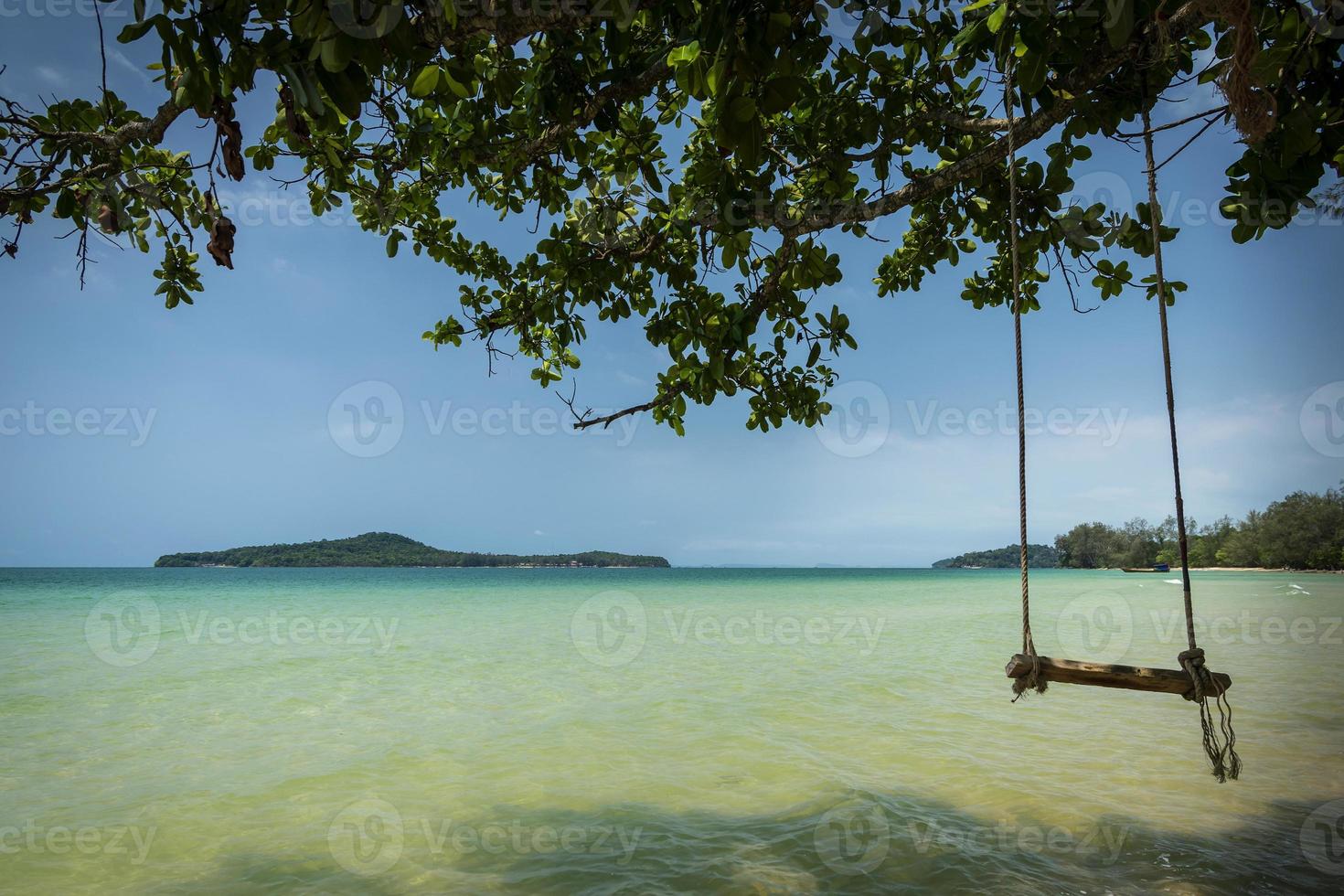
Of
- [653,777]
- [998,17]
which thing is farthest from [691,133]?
[653,777]

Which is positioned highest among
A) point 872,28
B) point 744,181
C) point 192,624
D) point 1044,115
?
point 872,28

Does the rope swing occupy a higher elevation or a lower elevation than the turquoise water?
higher

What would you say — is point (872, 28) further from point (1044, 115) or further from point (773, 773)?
point (773, 773)

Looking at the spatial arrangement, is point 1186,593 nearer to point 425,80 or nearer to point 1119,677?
point 1119,677

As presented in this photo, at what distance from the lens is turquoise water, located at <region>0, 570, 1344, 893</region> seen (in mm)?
3018

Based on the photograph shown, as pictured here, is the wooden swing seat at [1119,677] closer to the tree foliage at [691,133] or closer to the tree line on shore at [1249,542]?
the tree foliage at [691,133]

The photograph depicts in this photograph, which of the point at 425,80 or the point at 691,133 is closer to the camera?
the point at 425,80

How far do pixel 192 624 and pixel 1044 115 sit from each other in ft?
54.2

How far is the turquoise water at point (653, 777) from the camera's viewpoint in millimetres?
3018

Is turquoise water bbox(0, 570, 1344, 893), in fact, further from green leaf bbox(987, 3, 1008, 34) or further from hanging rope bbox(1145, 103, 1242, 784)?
green leaf bbox(987, 3, 1008, 34)

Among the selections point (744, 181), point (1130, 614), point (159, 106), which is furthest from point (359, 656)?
point (1130, 614)

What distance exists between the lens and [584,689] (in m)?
6.95

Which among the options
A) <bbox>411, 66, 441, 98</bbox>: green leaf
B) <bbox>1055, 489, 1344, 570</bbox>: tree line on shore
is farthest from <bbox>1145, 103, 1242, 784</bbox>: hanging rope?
<bbox>1055, 489, 1344, 570</bbox>: tree line on shore

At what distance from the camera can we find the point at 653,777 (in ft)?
14.0
